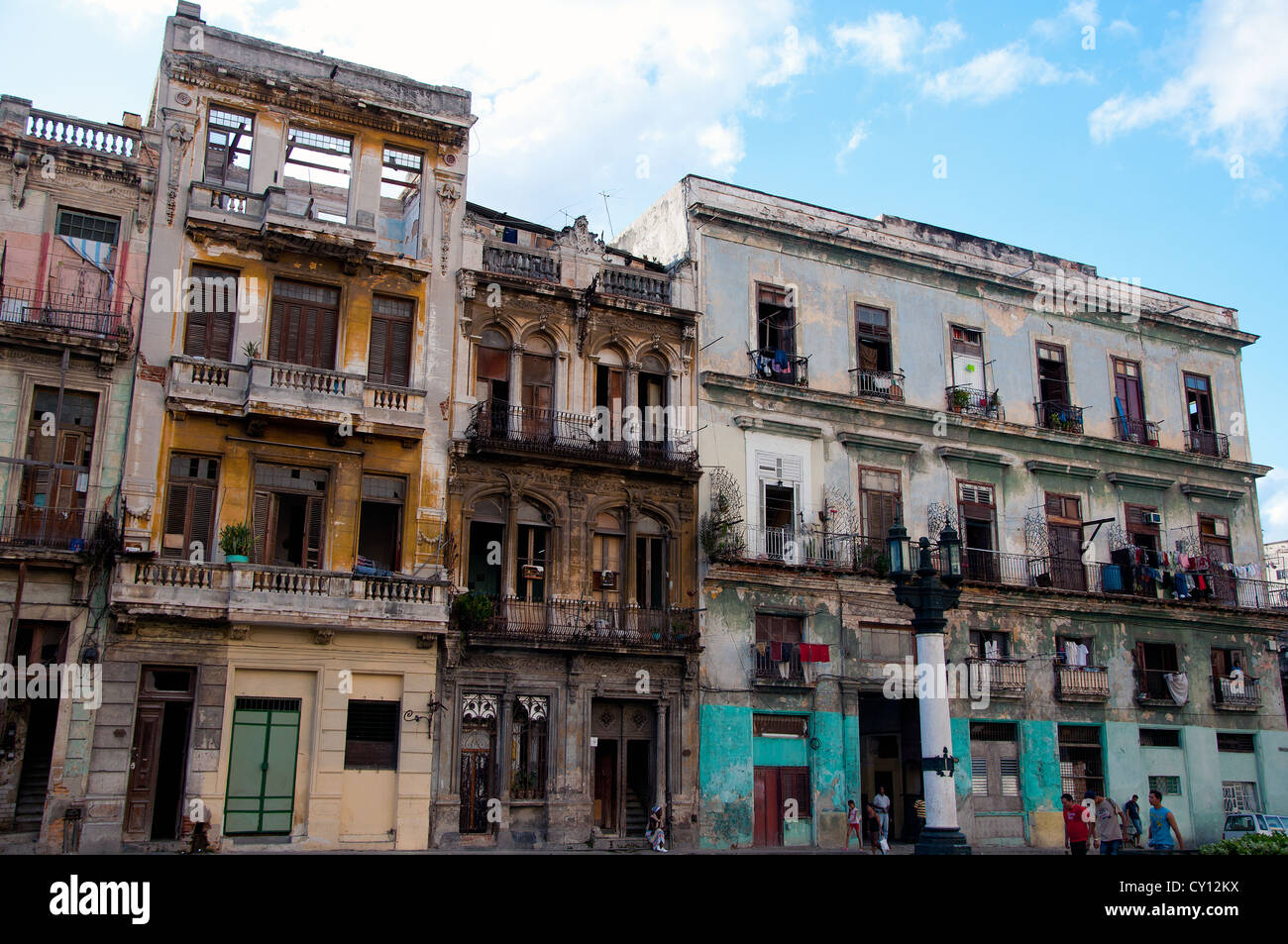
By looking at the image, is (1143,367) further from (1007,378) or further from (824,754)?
(824,754)

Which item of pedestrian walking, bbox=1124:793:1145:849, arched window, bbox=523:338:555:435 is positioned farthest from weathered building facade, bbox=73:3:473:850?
pedestrian walking, bbox=1124:793:1145:849

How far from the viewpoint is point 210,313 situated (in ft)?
80.1

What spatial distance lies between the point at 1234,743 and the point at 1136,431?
9977 mm

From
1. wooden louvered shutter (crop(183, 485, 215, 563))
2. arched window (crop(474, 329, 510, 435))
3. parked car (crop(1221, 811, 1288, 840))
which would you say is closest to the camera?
wooden louvered shutter (crop(183, 485, 215, 563))

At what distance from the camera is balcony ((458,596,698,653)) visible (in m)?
24.9

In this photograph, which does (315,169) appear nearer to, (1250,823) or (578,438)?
(578,438)

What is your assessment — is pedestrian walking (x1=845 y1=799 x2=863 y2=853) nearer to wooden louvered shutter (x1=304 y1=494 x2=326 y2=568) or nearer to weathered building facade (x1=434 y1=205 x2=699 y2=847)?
weathered building facade (x1=434 y1=205 x2=699 y2=847)

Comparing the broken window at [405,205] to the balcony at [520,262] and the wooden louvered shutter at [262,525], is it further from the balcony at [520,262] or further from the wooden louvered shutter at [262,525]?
the wooden louvered shutter at [262,525]

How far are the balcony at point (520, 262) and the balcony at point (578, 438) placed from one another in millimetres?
3448

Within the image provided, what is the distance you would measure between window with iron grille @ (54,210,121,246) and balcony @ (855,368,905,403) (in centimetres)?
1913

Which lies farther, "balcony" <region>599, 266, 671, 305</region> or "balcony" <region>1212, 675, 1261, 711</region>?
"balcony" <region>1212, 675, 1261, 711</region>

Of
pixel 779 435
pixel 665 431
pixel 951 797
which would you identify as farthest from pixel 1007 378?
pixel 951 797

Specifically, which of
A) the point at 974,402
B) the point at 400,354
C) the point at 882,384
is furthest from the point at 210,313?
the point at 974,402
